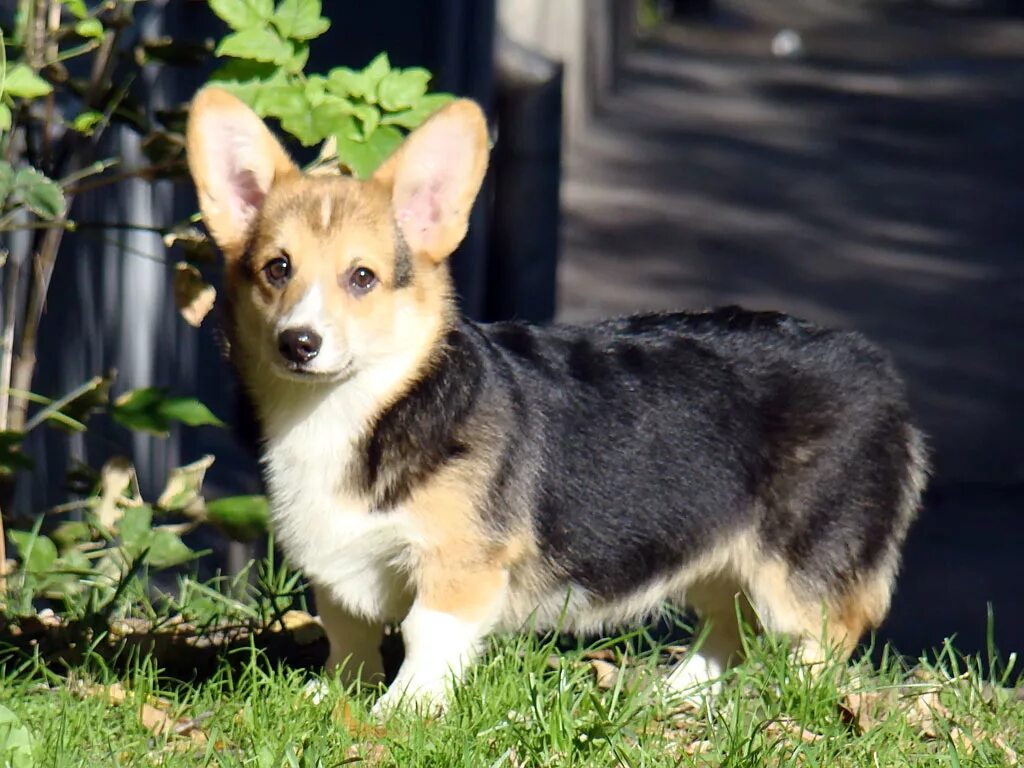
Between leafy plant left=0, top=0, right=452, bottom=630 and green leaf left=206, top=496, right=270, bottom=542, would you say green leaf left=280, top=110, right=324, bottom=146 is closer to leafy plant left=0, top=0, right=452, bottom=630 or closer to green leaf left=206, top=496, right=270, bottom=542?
leafy plant left=0, top=0, right=452, bottom=630

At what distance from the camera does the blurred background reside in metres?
5.82

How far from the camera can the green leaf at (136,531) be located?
452cm

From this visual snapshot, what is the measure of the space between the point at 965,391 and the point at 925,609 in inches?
105

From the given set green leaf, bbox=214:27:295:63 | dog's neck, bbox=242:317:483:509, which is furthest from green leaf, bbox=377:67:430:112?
dog's neck, bbox=242:317:483:509

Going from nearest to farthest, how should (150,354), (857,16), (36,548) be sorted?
1. (36,548)
2. (150,354)
3. (857,16)

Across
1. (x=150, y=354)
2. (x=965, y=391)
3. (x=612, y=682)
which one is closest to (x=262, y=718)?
(x=612, y=682)

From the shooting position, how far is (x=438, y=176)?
405 cm

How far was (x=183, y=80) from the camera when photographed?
596 cm

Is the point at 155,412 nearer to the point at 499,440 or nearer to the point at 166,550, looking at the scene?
the point at 166,550

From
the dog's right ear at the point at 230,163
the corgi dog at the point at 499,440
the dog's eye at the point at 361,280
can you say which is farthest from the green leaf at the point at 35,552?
the dog's eye at the point at 361,280

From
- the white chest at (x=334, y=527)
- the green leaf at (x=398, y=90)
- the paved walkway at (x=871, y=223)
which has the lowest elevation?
the paved walkway at (x=871, y=223)

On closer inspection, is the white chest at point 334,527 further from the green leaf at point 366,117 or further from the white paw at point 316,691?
the green leaf at point 366,117

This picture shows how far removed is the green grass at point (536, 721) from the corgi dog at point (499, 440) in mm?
136

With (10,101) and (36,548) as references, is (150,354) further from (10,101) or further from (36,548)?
(10,101)
